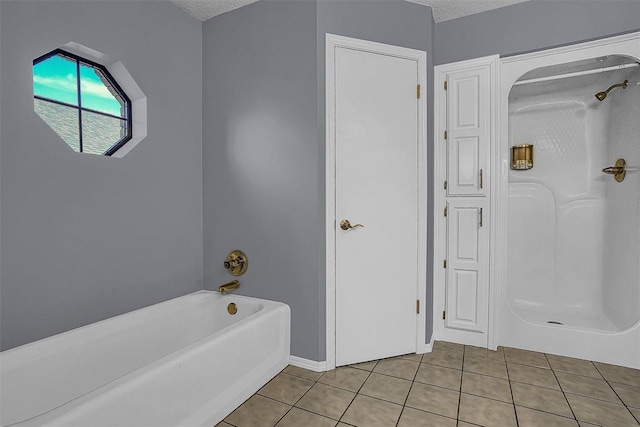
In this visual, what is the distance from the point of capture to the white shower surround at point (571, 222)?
2.29 metres

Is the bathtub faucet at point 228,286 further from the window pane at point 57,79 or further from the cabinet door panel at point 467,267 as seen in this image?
the cabinet door panel at point 467,267

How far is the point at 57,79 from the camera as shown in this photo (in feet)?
A: 6.07

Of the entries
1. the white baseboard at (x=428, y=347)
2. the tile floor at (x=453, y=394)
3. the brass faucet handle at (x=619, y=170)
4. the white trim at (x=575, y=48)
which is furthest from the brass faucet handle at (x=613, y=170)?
the white baseboard at (x=428, y=347)

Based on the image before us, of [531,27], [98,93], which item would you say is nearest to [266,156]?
[98,93]

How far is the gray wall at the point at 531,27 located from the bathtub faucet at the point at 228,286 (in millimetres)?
2256

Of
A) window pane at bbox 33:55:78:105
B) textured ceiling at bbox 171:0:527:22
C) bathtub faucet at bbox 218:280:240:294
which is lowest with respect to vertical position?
bathtub faucet at bbox 218:280:240:294

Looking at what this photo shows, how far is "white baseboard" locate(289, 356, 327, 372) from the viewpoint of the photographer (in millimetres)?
2170

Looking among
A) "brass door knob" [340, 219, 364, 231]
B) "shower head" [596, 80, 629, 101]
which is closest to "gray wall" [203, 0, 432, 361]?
"brass door knob" [340, 219, 364, 231]

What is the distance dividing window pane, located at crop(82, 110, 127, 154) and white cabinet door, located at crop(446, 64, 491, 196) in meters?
2.33

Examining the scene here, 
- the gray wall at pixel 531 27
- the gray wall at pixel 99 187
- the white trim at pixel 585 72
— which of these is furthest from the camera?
the white trim at pixel 585 72

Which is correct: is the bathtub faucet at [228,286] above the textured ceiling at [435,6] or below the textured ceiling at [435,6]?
below

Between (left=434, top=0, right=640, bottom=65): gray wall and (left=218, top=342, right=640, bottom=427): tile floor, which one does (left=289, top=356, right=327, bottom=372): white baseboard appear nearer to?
→ (left=218, top=342, right=640, bottom=427): tile floor

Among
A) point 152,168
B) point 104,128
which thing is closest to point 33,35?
point 104,128

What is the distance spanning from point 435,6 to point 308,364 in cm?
262
